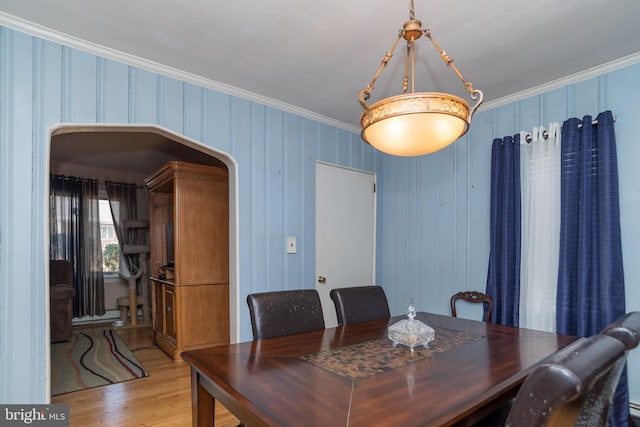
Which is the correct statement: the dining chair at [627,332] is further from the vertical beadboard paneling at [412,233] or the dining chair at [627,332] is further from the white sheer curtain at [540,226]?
the vertical beadboard paneling at [412,233]

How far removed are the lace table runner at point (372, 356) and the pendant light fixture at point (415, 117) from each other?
3.18 feet

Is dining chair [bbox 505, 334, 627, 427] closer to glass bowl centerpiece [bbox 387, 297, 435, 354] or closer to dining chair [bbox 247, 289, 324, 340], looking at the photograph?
glass bowl centerpiece [bbox 387, 297, 435, 354]

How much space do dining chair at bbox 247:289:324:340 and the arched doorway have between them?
88 centimetres

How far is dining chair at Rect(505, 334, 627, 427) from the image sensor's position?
69 centimetres

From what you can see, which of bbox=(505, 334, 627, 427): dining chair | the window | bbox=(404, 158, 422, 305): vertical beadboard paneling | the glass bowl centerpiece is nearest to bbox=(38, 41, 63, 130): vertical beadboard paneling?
the glass bowl centerpiece

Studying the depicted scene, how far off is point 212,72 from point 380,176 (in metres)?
2.12

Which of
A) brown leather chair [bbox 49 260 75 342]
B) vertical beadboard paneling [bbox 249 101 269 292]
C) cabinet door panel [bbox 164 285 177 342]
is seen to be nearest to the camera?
vertical beadboard paneling [bbox 249 101 269 292]

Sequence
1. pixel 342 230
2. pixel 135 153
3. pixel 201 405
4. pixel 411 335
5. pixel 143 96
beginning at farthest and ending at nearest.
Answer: pixel 135 153
pixel 342 230
pixel 143 96
pixel 411 335
pixel 201 405

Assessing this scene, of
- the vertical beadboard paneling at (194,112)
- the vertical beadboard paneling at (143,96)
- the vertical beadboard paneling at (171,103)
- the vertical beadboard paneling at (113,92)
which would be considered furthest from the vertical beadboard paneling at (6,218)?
the vertical beadboard paneling at (194,112)

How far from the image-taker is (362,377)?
129cm

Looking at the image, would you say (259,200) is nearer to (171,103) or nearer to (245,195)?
(245,195)

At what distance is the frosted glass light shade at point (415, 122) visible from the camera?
144 centimetres

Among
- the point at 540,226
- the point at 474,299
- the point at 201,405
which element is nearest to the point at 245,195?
the point at 201,405

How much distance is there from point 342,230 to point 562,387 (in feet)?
9.56
